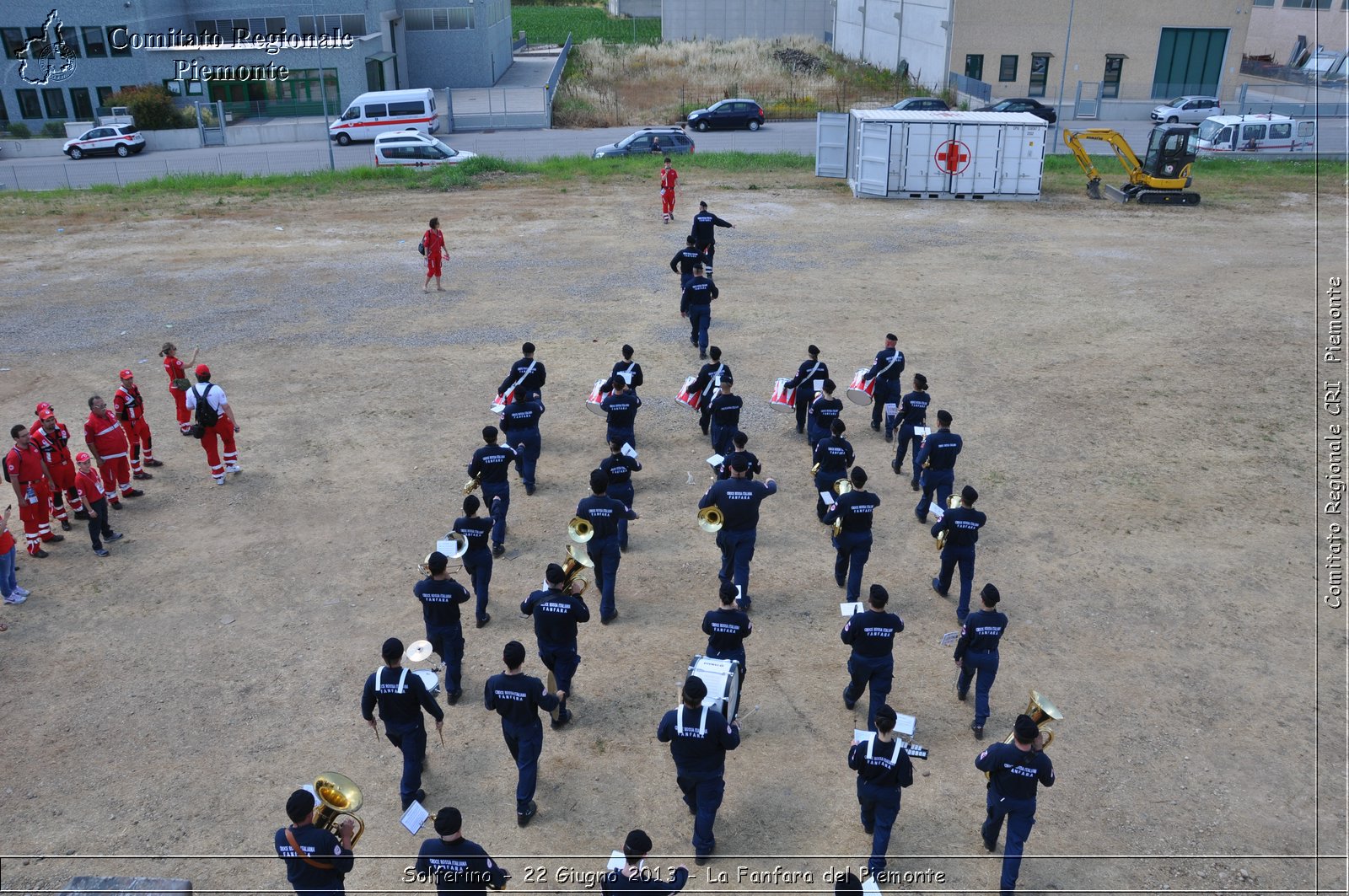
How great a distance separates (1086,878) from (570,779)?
432 centimetres

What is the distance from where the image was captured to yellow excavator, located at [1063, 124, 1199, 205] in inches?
1134

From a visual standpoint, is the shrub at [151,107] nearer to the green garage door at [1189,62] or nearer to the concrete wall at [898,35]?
the concrete wall at [898,35]

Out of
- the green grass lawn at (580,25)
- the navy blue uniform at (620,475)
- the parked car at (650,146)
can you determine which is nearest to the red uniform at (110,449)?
the navy blue uniform at (620,475)

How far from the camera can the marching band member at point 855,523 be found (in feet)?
34.7

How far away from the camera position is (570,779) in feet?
28.4

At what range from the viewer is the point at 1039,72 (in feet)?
161

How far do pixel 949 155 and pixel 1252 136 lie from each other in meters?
15.3

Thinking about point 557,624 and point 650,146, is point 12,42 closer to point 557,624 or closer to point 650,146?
point 650,146

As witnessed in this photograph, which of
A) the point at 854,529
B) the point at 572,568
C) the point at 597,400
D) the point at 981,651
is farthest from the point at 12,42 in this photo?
the point at 981,651

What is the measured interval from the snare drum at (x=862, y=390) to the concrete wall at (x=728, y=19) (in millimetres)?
59443

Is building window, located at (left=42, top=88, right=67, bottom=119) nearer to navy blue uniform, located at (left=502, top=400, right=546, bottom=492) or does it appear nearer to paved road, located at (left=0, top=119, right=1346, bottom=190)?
paved road, located at (left=0, top=119, right=1346, bottom=190)

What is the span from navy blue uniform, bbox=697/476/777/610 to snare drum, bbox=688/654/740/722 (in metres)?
2.02

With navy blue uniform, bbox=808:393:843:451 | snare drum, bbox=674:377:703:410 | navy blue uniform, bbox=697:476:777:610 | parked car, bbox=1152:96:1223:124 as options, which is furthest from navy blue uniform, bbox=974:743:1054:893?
parked car, bbox=1152:96:1223:124

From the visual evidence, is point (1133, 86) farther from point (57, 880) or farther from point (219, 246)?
point (57, 880)
